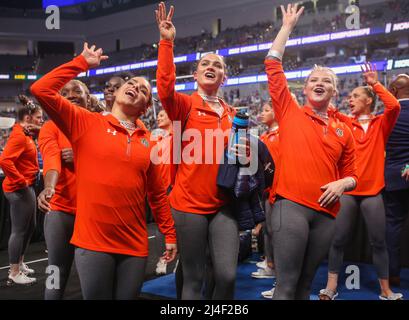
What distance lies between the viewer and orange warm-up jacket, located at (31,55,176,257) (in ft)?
6.38

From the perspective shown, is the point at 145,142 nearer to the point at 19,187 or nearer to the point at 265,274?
the point at 19,187

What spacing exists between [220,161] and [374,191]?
1.75m

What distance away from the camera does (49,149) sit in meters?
2.43

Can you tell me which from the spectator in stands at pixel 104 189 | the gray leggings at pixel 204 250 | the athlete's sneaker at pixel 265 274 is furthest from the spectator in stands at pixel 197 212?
the athlete's sneaker at pixel 265 274

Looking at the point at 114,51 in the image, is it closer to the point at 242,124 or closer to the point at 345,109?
the point at 345,109

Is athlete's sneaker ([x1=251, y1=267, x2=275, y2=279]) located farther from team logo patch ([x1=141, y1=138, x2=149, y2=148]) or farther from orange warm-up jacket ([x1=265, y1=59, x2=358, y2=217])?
team logo patch ([x1=141, y1=138, x2=149, y2=148])

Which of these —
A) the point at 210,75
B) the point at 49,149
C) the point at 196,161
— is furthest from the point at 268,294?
the point at 49,149

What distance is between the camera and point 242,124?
2260 millimetres

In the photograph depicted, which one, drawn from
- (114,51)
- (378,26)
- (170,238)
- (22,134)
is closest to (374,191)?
(170,238)

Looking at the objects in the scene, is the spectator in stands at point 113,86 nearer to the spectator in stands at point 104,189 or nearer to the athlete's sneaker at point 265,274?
the spectator in stands at point 104,189

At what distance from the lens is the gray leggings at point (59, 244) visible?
97.3 inches

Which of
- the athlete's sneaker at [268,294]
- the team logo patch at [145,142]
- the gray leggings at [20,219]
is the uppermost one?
the team logo patch at [145,142]

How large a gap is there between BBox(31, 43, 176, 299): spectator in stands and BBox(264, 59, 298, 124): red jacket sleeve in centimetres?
76

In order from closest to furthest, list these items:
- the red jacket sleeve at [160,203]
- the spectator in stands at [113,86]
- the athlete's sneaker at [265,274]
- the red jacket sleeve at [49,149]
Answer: the red jacket sleeve at [160,203] < the red jacket sleeve at [49,149] < the spectator in stands at [113,86] < the athlete's sneaker at [265,274]
